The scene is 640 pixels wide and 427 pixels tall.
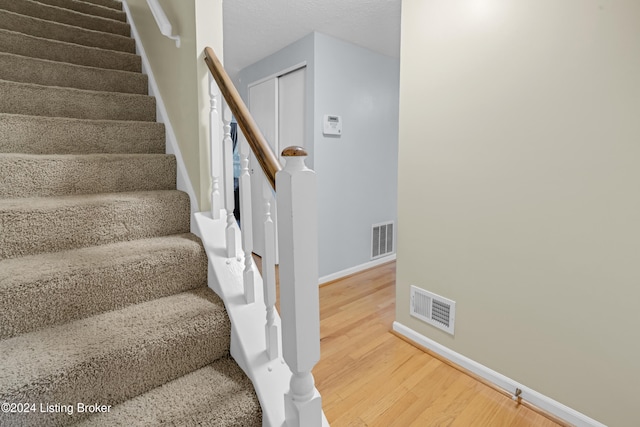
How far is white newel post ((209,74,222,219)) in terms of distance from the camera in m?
1.47

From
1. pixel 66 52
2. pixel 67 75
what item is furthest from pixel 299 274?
pixel 66 52

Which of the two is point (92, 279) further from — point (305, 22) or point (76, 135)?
point (305, 22)

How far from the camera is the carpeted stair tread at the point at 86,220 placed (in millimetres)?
1214

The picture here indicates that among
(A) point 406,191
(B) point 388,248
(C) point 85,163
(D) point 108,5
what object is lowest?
(B) point 388,248

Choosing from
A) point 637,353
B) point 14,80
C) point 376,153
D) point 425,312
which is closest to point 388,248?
point 376,153

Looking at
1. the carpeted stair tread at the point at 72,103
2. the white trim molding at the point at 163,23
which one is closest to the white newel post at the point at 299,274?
the white trim molding at the point at 163,23

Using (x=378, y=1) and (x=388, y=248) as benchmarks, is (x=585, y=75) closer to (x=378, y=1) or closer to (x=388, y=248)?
(x=378, y=1)

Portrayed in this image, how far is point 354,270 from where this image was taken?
351cm

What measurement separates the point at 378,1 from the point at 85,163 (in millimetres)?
2210

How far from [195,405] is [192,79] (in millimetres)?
1397

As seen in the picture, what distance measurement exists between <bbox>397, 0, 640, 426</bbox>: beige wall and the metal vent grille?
5.23ft

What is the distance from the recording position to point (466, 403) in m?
1.61

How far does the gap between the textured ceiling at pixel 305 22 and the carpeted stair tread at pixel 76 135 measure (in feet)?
4.18

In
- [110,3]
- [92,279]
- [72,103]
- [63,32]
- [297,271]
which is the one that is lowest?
[92,279]
